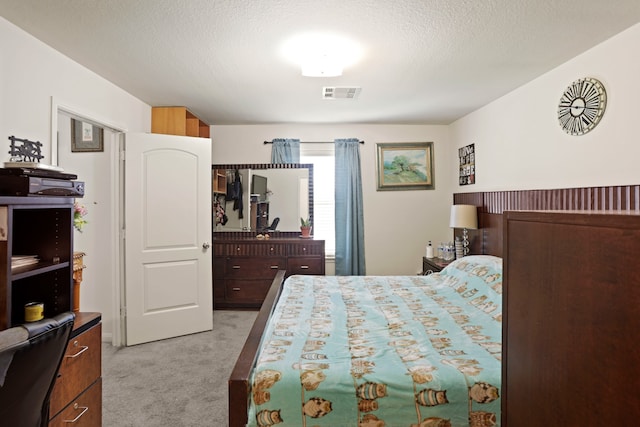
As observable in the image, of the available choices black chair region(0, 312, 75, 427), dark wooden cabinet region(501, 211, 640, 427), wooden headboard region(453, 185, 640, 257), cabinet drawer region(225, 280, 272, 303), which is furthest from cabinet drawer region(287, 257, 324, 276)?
dark wooden cabinet region(501, 211, 640, 427)

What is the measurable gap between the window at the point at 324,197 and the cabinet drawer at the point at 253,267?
736mm

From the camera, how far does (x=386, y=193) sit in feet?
15.5

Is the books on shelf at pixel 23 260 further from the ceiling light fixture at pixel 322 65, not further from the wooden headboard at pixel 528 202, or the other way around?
the wooden headboard at pixel 528 202

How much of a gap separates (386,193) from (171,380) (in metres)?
3.31

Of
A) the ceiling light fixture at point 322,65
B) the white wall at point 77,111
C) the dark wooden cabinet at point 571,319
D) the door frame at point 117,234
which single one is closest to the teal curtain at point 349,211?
the ceiling light fixture at point 322,65

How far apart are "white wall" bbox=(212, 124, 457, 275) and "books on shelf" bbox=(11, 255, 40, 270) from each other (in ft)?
10.3

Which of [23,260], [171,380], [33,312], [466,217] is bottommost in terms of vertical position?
[171,380]

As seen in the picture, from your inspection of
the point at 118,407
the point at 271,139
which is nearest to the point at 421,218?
the point at 271,139

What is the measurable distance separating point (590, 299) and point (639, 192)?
6.64ft

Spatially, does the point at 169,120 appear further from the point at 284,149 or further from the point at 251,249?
the point at 251,249

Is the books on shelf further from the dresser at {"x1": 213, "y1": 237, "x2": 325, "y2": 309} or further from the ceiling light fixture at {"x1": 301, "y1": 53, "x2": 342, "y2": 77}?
the dresser at {"x1": 213, "y1": 237, "x2": 325, "y2": 309}

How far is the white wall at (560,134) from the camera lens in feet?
6.99

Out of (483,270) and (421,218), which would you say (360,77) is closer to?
(483,270)

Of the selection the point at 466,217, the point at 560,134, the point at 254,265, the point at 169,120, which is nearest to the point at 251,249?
the point at 254,265
